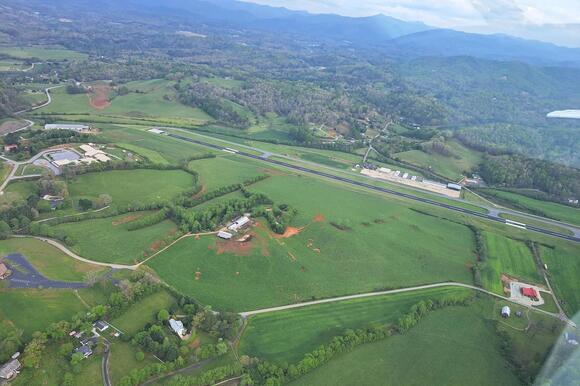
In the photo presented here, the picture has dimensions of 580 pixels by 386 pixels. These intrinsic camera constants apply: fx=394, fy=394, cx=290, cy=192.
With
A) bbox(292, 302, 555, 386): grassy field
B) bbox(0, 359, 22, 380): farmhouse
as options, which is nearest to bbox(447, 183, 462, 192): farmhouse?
bbox(292, 302, 555, 386): grassy field

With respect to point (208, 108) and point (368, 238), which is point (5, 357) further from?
point (208, 108)

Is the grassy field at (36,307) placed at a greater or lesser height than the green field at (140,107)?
lesser

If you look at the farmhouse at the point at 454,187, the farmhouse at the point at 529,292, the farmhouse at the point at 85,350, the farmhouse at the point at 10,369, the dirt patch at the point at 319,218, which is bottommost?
the farmhouse at the point at 85,350

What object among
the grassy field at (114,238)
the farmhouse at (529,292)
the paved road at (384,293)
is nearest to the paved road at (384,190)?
the farmhouse at (529,292)

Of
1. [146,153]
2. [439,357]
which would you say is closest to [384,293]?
[439,357]

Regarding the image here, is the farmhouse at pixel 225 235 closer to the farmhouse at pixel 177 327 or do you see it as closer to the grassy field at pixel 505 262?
the farmhouse at pixel 177 327

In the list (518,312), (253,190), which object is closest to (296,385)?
(518,312)
